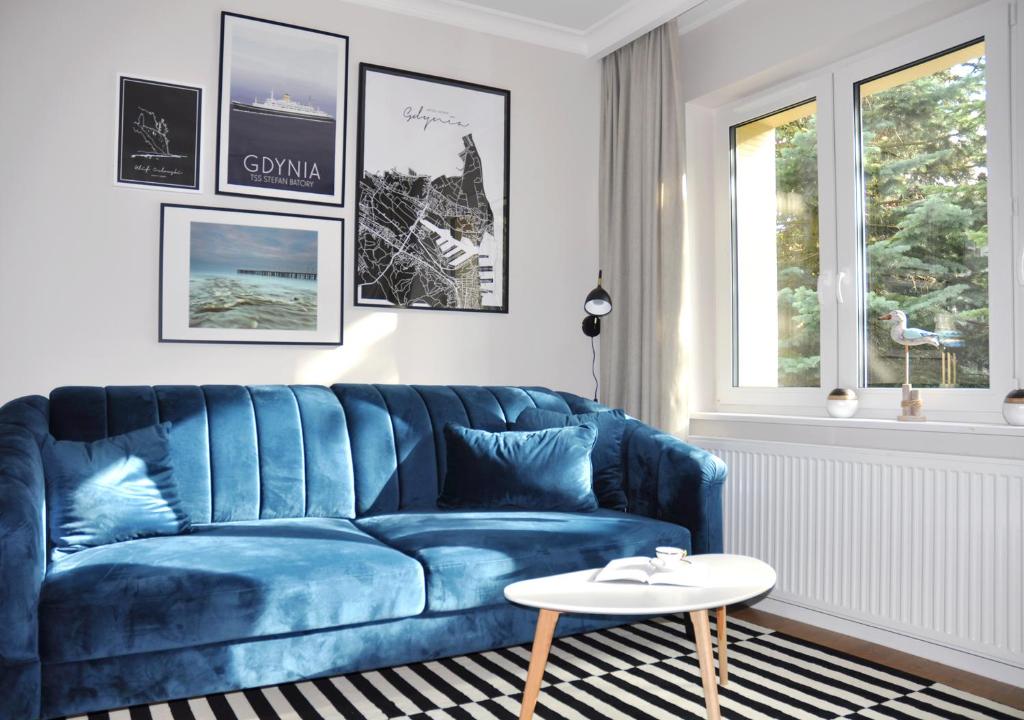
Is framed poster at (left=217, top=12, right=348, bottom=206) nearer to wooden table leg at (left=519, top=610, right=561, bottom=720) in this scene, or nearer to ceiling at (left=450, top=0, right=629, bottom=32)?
ceiling at (left=450, top=0, right=629, bottom=32)

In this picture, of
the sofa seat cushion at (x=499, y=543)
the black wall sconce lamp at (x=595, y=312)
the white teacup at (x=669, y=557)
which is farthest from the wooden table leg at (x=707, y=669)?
the black wall sconce lamp at (x=595, y=312)

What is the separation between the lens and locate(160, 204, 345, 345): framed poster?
10.4 ft

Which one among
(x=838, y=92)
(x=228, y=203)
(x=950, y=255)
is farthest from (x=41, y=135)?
(x=950, y=255)

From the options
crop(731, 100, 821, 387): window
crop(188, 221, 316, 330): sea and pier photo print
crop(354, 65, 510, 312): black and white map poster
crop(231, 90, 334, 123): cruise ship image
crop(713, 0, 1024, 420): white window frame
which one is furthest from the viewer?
crop(354, 65, 510, 312): black and white map poster

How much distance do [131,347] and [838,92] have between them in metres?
2.99

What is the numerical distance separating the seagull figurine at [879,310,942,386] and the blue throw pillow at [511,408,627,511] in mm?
1071

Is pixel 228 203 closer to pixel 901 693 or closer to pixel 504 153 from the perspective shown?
pixel 504 153

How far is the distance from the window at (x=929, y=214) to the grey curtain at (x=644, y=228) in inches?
32.0

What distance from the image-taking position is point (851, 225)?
3.21 metres

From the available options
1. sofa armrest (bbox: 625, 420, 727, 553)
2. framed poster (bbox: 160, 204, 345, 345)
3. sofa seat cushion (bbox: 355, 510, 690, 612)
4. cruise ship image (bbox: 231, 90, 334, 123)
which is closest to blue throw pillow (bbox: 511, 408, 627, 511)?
sofa armrest (bbox: 625, 420, 727, 553)

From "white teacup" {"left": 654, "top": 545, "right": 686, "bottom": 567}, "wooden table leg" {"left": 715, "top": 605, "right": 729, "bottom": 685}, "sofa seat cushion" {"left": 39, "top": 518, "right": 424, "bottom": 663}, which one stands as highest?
"white teacup" {"left": 654, "top": 545, "right": 686, "bottom": 567}

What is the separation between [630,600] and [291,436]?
1542 millimetres

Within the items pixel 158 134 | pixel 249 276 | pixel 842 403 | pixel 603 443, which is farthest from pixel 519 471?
pixel 158 134

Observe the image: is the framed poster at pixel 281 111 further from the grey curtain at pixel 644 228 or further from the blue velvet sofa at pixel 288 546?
the grey curtain at pixel 644 228
